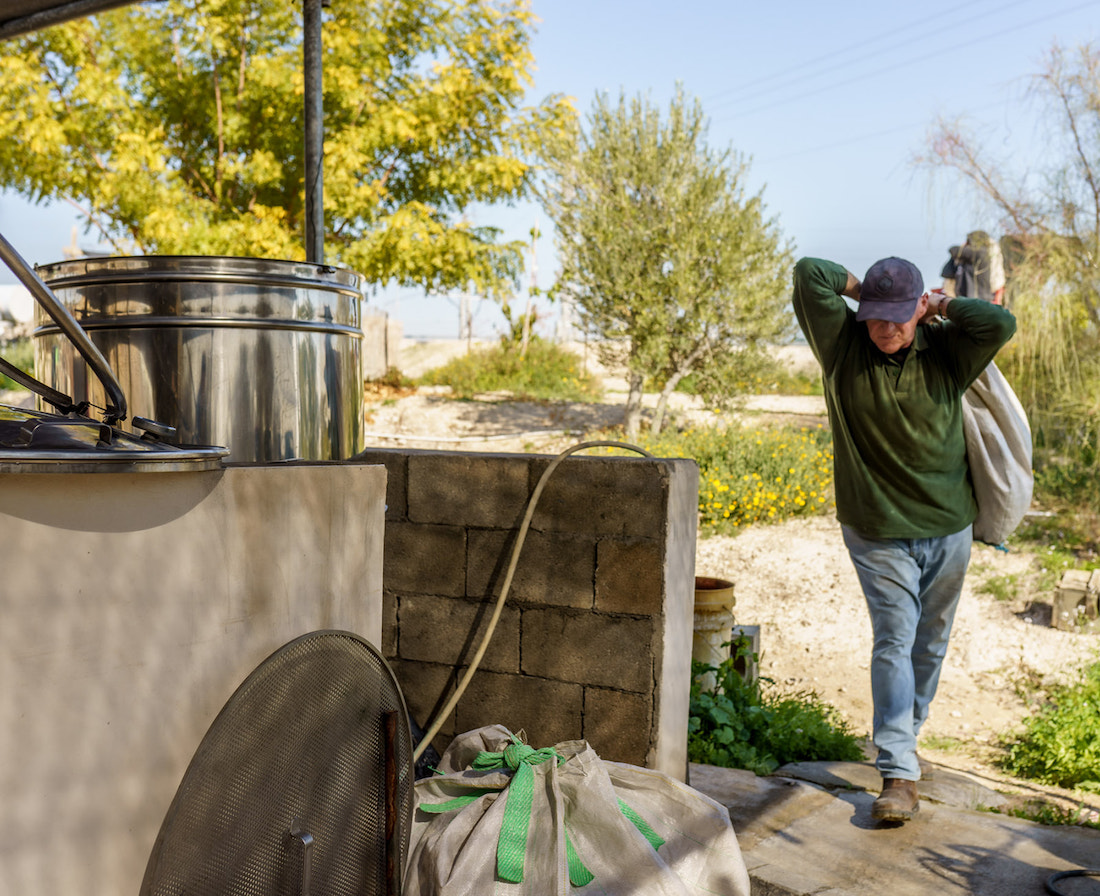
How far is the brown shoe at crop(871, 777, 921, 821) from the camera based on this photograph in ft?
10.8

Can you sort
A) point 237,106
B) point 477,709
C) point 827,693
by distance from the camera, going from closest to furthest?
1. point 477,709
2. point 827,693
3. point 237,106

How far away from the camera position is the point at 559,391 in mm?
17266

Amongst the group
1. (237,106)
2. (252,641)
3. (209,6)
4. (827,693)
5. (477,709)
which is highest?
(209,6)

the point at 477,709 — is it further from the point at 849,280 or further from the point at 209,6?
the point at 209,6

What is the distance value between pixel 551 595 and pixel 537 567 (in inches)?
4.0

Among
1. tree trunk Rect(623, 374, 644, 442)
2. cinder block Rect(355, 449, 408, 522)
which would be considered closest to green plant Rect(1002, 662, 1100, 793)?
cinder block Rect(355, 449, 408, 522)

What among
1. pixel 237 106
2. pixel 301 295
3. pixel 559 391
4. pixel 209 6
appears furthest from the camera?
pixel 559 391

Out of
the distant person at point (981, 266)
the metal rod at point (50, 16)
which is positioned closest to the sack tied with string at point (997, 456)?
the metal rod at point (50, 16)

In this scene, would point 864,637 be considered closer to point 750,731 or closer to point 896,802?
point 750,731

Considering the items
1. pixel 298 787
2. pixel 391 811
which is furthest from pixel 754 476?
pixel 298 787

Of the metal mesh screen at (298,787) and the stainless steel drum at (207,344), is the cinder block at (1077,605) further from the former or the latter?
the stainless steel drum at (207,344)

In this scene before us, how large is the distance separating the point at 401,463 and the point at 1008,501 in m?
2.14

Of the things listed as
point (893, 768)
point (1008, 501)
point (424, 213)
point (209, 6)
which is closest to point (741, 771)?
point (893, 768)

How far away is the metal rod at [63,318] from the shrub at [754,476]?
7575 mm
